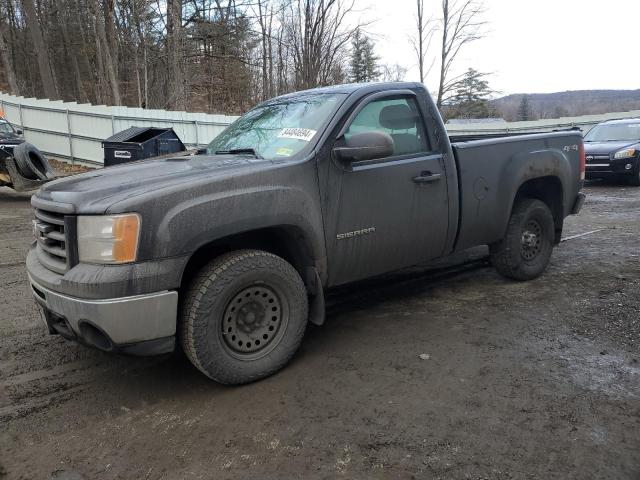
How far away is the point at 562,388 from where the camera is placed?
3.15 m

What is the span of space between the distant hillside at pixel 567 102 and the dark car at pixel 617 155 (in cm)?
4056

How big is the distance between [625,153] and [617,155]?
212 millimetres

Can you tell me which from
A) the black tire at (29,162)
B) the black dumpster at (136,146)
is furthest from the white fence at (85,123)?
the black tire at (29,162)

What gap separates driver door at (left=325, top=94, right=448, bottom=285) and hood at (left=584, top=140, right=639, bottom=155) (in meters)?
10.5

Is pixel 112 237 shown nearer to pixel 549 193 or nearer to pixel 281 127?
pixel 281 127

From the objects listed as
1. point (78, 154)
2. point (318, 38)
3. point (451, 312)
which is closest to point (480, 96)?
point (318, 38)

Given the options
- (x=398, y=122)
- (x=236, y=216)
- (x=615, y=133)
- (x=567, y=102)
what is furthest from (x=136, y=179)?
(x=567, y=102)

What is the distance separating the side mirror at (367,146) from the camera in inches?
135

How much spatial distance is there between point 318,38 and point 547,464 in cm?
1525

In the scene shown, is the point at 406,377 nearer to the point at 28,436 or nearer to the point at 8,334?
the point at 28,436

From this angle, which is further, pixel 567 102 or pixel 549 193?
pixel 567 102

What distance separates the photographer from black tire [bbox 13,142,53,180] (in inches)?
398

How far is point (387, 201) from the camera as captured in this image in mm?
3801

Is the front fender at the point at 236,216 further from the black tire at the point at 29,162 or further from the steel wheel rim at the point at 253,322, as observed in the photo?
the black tire at the point at 29,162
